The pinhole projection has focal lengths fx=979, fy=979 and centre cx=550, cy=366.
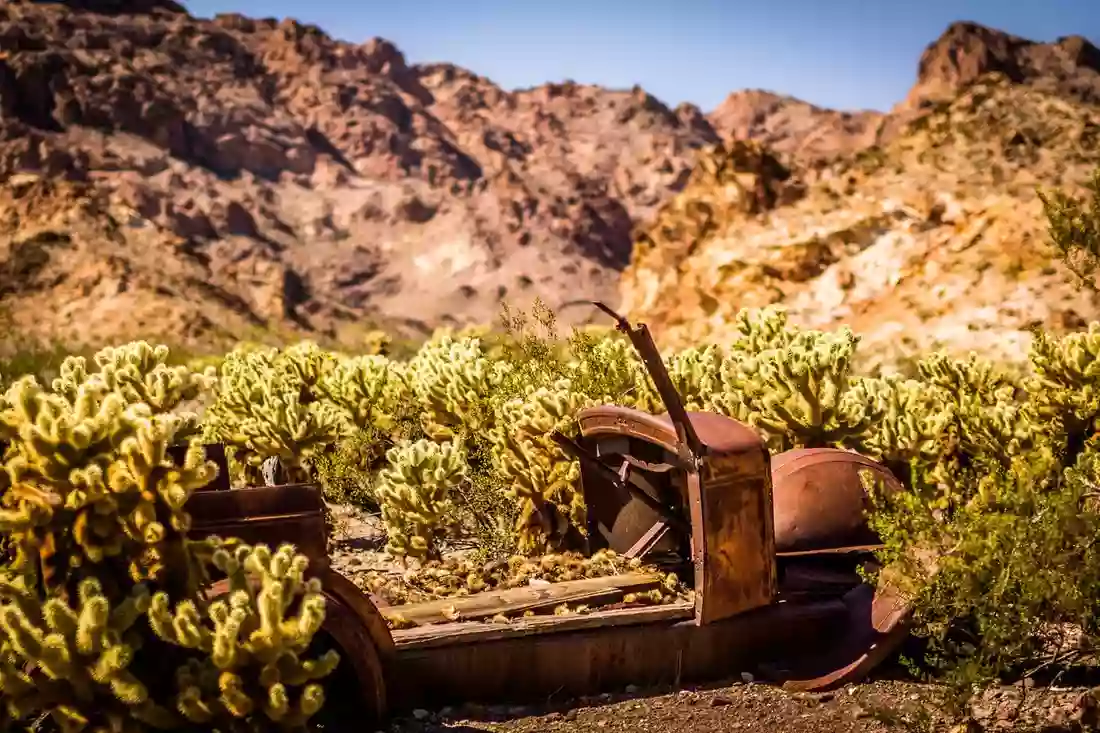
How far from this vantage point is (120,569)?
3.67 meters

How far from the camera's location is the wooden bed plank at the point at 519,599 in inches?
197

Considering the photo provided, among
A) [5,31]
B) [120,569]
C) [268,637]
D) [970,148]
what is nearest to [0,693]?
[120,569]

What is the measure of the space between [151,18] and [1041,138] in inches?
2783

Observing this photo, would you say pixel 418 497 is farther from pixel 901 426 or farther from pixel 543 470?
pixel 901 426

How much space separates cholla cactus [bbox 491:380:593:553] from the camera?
6777mm

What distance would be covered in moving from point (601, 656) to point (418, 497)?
2.64 m

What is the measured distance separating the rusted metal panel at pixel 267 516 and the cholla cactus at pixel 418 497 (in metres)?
2.82

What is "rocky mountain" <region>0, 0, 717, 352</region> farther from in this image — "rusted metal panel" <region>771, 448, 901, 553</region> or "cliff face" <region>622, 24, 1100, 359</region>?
"rusted metal panel" <region>771, 448, 901, 553</region>

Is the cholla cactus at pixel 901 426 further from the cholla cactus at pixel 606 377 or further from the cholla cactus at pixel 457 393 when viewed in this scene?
the cholla cactus at pixel 457 393

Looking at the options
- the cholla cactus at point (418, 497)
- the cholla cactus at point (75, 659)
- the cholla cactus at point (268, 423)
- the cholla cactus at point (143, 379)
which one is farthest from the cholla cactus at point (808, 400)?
the cholla cactus at point (75, 659)

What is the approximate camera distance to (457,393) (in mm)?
9773

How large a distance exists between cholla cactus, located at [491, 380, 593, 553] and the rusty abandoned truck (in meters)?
0.73

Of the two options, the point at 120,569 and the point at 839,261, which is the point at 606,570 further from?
the point at 839,261

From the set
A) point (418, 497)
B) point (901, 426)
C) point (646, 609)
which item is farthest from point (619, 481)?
point (901, 426)
